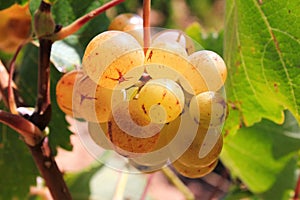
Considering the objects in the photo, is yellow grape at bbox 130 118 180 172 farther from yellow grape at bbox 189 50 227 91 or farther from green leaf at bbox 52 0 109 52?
green leaf at bbox 52 0 109 52

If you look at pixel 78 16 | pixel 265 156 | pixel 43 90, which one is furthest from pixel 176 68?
pixel 265 156

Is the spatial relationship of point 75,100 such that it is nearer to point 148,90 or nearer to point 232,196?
point 148,90

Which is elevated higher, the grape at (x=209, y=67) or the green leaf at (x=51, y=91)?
the grape at (x=209, y=67)

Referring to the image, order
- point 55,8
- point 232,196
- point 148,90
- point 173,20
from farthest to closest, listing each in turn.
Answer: point 173,20 → point 232,196 → point 55,8 → point 148,90

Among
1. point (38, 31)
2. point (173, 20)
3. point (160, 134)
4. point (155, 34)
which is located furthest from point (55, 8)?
point (173, 20)

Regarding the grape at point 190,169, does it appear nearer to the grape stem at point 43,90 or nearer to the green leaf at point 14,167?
the grape stem at point 43,90

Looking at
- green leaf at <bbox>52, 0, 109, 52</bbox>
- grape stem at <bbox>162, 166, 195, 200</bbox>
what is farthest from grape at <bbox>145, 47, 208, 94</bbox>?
grape stem at <bbox>162, 166, 195, 200</bbox>

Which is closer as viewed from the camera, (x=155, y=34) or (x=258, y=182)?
(x=155, y=34)

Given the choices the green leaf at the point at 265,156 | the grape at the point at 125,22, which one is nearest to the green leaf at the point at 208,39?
the green leaf at the point at 265,156
